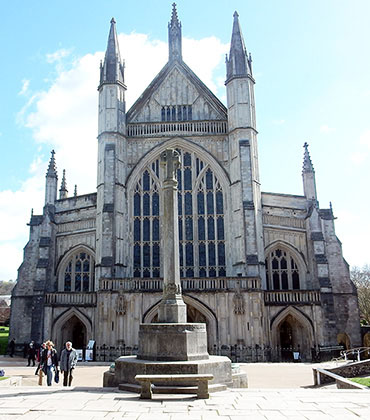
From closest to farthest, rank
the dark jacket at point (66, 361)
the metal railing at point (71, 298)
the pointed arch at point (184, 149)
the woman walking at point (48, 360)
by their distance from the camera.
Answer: the dark jacket at point (66, 361) < the woman walking at point (48, 360) < the metal railing at point (71, 298) < the pointed arch at point (184, 149)

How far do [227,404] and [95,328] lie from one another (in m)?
18.3

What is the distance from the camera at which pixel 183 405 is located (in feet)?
25.9

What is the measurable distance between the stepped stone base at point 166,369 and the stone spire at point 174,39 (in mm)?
26199

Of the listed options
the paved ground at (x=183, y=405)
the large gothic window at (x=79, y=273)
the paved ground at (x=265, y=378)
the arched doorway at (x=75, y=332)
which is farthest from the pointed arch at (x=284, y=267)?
the paved ground at (x=183, y=405)

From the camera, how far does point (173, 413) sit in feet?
23.6

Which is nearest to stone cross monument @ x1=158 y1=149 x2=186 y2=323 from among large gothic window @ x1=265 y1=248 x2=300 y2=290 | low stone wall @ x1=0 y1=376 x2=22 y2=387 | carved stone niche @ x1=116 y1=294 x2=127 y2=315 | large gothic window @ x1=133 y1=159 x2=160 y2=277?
low stone wall @ x1=0 y1=376 x2=22 y2=387

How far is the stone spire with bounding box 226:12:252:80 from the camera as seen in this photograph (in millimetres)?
29609

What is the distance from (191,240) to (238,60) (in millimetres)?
12649

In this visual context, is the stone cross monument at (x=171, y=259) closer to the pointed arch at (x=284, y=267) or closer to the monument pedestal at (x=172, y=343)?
the monument pedestal at (x=172, y=343)

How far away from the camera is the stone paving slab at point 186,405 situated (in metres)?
6.96

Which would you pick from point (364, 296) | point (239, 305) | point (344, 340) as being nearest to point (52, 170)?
point (239, 305)

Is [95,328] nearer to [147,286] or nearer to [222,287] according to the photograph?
[147,286]

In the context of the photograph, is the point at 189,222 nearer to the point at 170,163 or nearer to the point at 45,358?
the point at 170,163

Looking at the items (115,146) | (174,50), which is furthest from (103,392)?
(174,50)
